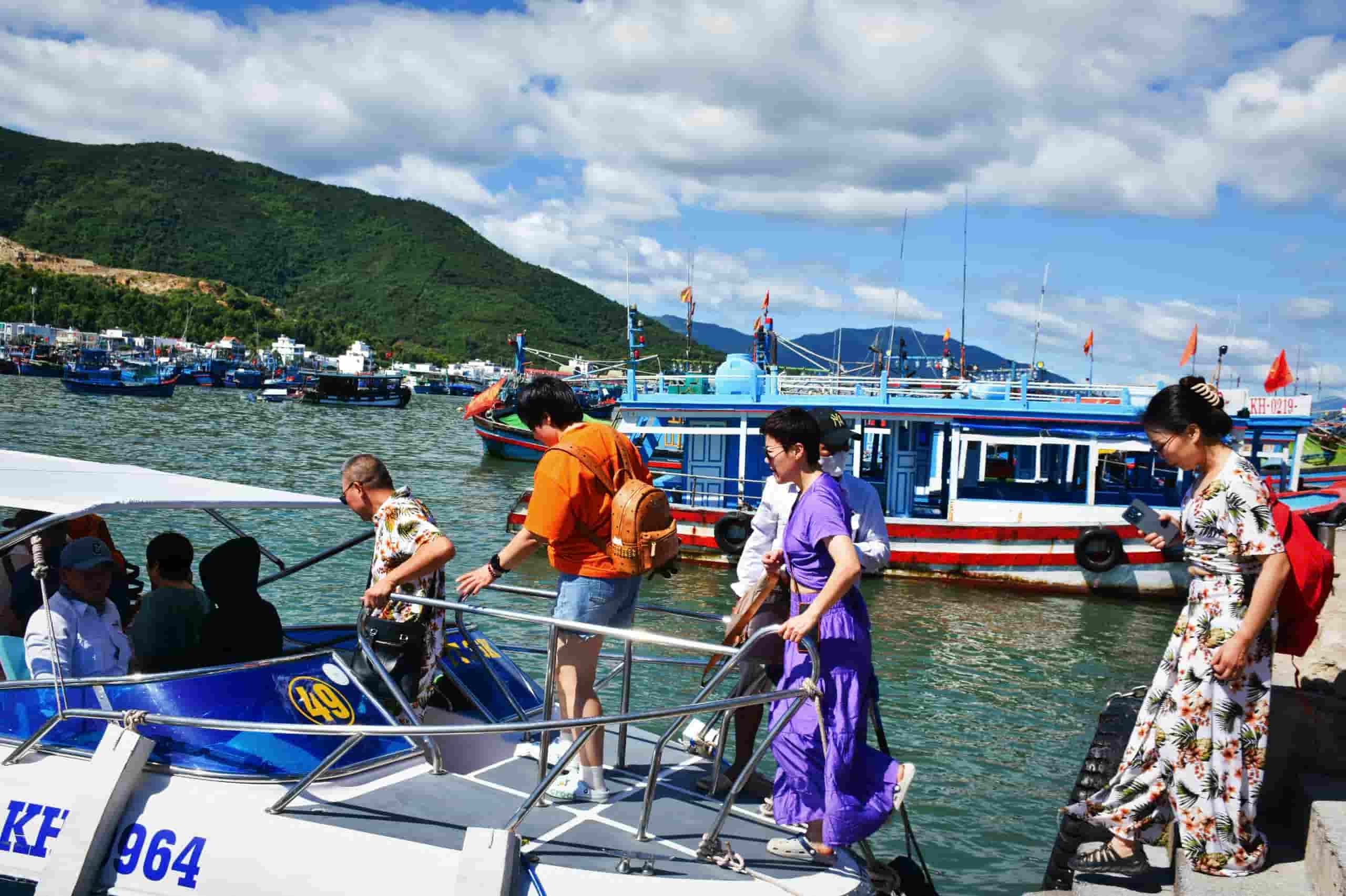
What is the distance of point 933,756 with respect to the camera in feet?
29.7

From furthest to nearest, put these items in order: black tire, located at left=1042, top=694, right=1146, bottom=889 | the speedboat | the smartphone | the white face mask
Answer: the white face mask, black tire, located at left=1042, top=694, right=1146, bottom=889, the smartphone, the speedboat

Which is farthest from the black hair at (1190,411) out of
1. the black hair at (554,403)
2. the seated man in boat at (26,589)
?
the seated man in boat at (26,589)

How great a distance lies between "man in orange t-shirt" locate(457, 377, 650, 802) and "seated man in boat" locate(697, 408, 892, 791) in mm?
598

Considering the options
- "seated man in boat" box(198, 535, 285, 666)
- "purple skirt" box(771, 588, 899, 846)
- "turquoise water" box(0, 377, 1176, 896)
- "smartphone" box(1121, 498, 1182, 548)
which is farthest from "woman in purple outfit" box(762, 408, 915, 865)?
"turquoise water" box(0, 377, 1176, 896)

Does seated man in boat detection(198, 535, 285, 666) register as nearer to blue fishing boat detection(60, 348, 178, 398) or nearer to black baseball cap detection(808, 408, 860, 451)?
black baseball cap detection(808, 408, 860, 451)

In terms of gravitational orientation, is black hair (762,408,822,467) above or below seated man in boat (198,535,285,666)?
above

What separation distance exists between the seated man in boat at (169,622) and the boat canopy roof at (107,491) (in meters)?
0.26

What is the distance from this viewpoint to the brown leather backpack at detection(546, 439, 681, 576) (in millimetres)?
4426

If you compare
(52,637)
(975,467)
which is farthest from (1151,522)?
(975,467)

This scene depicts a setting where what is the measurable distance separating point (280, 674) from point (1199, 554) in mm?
3644

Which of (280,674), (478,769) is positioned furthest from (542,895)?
(280,674)

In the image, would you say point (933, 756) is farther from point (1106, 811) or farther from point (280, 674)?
point (280, 674)

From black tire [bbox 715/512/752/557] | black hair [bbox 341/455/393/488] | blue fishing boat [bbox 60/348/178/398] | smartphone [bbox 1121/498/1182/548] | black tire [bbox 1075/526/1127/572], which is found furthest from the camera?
blue fishing boat [bbox 60/348/178/398]

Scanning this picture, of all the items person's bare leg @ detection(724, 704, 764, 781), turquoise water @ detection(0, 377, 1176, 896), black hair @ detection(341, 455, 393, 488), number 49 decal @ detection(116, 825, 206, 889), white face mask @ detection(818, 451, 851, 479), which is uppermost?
white face mask @ detection(818, 451, 851, 479)
